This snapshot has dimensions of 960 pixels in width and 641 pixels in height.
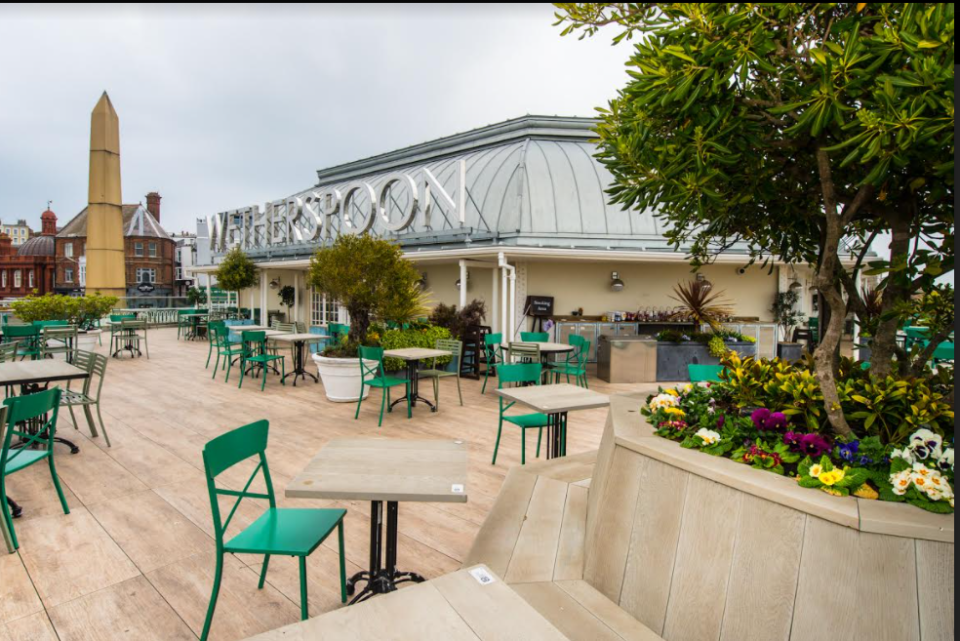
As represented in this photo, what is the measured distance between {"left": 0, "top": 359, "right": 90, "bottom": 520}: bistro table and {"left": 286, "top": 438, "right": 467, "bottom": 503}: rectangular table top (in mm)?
3847

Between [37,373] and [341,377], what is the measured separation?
11.8ft

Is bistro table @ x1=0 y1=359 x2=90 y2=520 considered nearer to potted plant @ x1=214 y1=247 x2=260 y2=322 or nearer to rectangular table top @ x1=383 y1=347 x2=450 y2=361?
rectangular table top @ x1=383 y1=347 x2=450 y2=361

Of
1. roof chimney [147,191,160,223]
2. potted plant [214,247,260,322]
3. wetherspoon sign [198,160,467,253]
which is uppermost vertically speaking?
roof chimney [147,191,160,223]

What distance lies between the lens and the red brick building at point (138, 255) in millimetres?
40656

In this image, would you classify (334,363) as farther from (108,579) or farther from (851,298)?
(851,298)

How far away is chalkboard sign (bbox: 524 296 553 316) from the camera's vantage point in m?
11.6

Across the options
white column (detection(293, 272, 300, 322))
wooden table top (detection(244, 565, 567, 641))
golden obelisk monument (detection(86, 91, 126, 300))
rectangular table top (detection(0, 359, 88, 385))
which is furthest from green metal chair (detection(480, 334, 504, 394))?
golden obelisk monument (detection(86, 91, 126, 300))

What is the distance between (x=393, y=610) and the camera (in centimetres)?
147

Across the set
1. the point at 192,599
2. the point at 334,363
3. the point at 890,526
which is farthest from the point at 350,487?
the point at 334,363

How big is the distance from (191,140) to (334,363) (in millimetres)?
7644

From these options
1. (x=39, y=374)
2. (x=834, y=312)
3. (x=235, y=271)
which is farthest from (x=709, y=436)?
(x=235, y=271)

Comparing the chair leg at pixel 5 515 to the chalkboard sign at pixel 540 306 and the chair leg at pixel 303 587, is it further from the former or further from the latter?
the chalkboard sign at pixel 540 306

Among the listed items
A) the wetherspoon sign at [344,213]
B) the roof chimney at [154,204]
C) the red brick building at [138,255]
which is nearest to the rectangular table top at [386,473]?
the wetherspoon sign at [344,213]

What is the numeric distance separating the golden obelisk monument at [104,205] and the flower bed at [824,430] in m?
16.6
